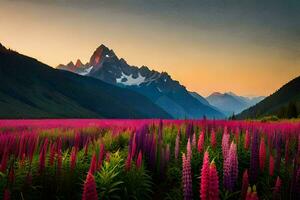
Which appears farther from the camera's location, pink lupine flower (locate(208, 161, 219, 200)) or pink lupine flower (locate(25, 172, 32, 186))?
pink lupine flower (locate(25, 172, 32, 186))

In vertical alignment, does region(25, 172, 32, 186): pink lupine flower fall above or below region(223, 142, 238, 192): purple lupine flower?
below

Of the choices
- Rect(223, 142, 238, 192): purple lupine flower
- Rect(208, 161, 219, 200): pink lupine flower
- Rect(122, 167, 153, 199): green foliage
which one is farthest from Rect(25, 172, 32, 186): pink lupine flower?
Rect(208, 161, 219, 200): pink lupine flower

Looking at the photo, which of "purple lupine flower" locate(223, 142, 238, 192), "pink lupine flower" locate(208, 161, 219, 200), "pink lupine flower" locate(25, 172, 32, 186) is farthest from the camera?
"pink lupine flower" locate(25, 172, 32, 186)

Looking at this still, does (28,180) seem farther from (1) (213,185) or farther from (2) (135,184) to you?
(1) (213,185)

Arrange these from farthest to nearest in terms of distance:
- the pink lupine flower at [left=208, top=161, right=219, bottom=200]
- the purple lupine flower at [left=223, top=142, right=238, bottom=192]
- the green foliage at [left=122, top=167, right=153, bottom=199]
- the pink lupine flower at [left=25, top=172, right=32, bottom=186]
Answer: the green foliage at [left=122, top=167, right=153, bottom=199] → the pink lupine flower at [left=25, top=172, right=32, bottom=186] → the purple lupine flower at [left=223, top=142, right=238, bottom=192] → the pink lupine flower at [left=208, top=161, right=219, bottom=200]

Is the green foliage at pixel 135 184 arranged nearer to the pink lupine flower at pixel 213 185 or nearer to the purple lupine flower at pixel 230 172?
the purple lupine flower at pixel 230 172

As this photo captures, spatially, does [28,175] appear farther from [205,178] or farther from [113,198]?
[205,178]

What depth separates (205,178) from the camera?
341 centimetres

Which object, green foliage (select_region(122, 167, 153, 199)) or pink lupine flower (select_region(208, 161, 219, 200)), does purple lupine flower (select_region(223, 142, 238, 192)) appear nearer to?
green foliage (select_region(122, 167, 153, 199))

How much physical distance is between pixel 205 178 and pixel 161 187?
563 centimetres

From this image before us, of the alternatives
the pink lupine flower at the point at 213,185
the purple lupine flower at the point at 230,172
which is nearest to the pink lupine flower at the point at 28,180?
the purple lupine flower at the point at 230,172

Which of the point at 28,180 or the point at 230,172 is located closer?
the point at 230,172

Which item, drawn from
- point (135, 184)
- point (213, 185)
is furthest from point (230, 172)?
point (213, 185)

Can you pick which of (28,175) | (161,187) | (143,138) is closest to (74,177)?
(28,175)
